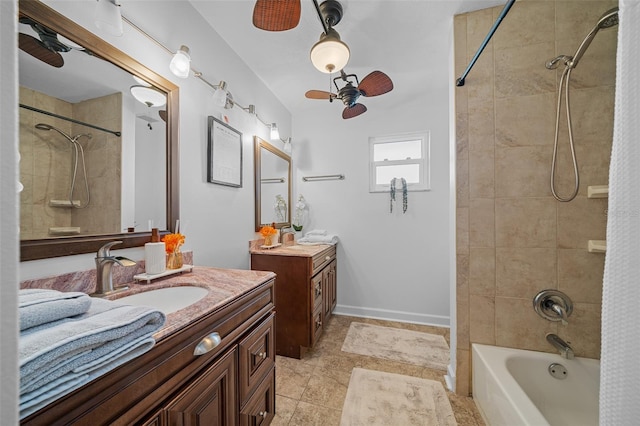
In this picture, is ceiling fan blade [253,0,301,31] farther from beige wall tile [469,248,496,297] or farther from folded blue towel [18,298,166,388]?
beige wall tile [469,248,496,297]

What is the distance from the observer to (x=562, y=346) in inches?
51.4

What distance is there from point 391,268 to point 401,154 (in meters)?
1.35

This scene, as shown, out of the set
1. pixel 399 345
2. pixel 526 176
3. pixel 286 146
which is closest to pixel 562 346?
pixel 526 176

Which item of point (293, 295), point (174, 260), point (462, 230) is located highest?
point (462, 230)

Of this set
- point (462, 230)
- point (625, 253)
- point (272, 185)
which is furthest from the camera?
point (272, 185)

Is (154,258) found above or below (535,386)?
above

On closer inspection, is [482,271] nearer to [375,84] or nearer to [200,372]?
[375,84]

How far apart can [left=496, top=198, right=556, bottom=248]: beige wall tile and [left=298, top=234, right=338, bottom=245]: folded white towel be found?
1.57m

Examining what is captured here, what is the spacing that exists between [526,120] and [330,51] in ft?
4.22

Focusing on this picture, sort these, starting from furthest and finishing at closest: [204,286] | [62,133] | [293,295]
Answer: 1. [293,295]
2. [204,286]
3. [62,133]

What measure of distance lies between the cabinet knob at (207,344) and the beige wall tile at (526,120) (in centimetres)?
187

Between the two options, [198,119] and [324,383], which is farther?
[324,383]

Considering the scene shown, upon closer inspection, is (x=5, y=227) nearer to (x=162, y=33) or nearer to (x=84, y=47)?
(x=84, y=47)

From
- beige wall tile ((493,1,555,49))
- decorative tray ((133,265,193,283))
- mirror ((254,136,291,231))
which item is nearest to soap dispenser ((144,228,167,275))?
decorative tray ((133,265,193,283))
